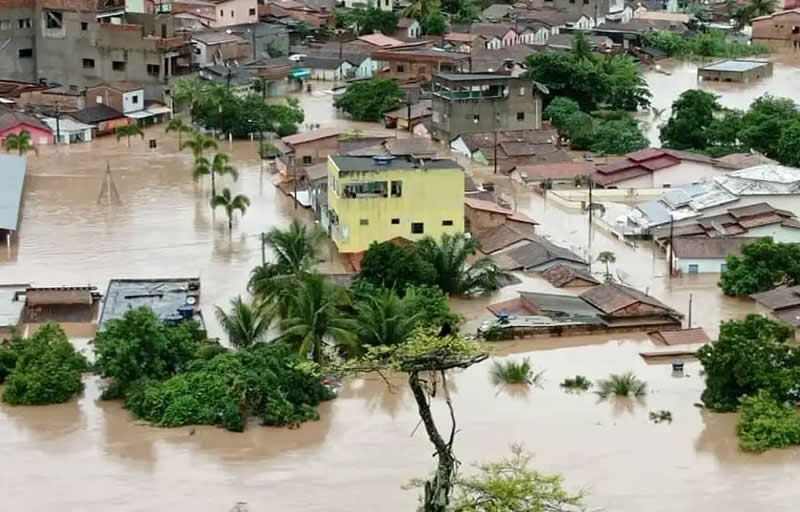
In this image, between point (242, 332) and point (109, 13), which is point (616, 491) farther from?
point (109, 13)

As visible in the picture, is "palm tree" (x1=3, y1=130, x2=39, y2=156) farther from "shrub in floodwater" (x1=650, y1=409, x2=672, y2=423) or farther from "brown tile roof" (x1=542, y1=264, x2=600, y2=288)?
"shrub in floodwater" (x1=650, y1=409, x2=672, y2=423)

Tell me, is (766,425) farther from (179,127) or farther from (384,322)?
(179,127)

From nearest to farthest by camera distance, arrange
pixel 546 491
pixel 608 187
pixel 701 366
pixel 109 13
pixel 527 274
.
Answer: pixel 546 491
pixel 701 366
pixel 527 274
pixel 608 187
pixel 109 13

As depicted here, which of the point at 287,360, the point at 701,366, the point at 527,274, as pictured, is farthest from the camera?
the point at 527,274

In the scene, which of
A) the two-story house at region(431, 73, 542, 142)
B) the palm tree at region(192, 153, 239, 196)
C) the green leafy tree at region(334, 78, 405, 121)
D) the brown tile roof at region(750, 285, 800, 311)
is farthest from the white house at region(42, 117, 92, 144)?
the brown tile roof at region(750, 285, 800, 311)

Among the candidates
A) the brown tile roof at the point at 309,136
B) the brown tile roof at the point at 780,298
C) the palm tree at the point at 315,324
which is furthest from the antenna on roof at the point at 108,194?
the brown tile roof at the point at 780,298

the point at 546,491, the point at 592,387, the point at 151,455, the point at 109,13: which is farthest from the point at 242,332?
the point at 109,13

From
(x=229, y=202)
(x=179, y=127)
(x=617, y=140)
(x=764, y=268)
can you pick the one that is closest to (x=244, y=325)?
(x=764, y=268)
